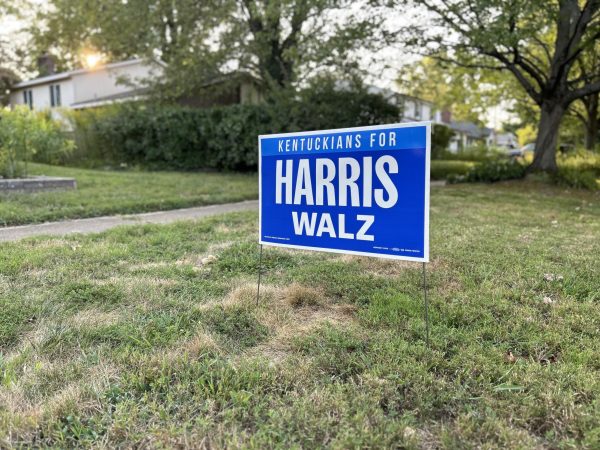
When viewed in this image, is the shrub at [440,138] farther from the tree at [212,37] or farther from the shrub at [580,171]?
the tree at [212,37]

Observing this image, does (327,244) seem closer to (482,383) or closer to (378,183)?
(378,183)

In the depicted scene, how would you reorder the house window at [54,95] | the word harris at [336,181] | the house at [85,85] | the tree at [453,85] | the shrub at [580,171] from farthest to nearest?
the house window at [54,95] < the house at [85,85] < the tree at [453,85] < the shrub at [580,171] < the word harris at [336,181]

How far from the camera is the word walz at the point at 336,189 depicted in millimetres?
2867

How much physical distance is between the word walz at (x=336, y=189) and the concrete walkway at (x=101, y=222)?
3393mm

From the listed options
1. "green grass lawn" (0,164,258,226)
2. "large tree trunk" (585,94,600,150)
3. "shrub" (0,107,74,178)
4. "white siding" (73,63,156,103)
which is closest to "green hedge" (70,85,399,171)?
"green grass lawn" (0,164,258,226)

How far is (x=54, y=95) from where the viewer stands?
27203 mm

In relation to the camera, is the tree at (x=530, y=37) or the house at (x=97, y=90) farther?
the house at (x=97, y=90)

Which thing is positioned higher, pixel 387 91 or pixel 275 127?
pixel 387 91

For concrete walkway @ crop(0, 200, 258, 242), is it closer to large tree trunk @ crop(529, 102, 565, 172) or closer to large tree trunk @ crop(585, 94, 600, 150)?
large tree trunk @ crop(529, 102, 565, 172)

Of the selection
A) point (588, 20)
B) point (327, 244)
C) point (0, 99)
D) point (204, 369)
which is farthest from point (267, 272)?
point (0, 99)

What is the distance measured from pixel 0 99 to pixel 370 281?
3527 centimetres

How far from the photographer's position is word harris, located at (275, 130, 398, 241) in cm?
285

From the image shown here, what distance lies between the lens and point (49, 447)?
1.86 meters

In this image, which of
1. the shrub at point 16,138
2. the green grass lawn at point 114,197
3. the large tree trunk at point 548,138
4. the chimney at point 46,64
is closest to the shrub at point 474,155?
Result: the large tree trunk at point 548,138
